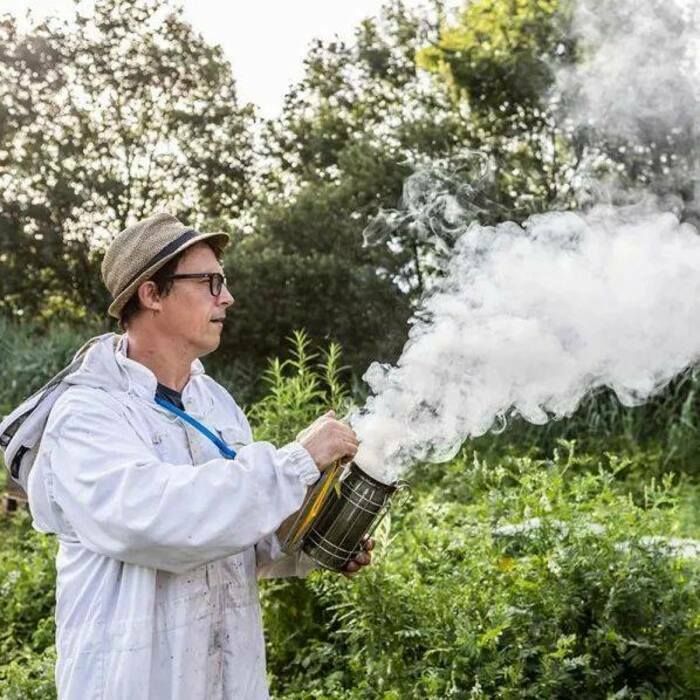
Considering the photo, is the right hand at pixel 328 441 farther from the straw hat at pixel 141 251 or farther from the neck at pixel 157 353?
the straw hat at pixel 141 251

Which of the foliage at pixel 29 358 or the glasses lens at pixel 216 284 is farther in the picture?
the foliage at pixel 29 358

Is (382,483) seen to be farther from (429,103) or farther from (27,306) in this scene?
(27,306)

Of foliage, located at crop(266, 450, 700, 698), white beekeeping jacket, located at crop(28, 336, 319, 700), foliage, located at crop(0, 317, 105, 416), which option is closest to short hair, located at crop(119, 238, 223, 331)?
white beekeeping jacket, located at crop(28, 336, 319, 700)

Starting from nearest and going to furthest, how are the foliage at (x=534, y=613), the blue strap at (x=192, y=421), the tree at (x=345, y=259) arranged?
the blue strap at (x=192, y=421)
the foliage at (x=534, y=613)
the tree at (x=345, y=259)

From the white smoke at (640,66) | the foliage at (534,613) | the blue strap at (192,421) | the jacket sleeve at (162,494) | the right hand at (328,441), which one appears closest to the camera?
the jacket sleeve at (162,494)

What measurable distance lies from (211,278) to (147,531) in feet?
2.36

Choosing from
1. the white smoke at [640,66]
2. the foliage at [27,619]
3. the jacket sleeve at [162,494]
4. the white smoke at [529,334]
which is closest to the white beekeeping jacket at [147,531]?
the jacket sleeve at [162,494]

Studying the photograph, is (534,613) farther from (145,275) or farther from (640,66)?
(640,66)

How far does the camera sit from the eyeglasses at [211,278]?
8.79ft

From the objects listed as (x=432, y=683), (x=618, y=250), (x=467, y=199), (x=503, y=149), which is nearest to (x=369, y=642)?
(x=432, y=683)

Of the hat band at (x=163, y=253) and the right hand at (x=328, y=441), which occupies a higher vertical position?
the hat band at (x=163, y=253)

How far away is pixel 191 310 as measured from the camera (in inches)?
105

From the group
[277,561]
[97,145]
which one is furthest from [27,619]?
[97,145]

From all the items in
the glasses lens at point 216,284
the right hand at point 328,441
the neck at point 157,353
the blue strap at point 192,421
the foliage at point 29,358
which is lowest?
the right hand at point 328,441
